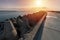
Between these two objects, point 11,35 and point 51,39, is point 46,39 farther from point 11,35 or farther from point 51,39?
point 11,35

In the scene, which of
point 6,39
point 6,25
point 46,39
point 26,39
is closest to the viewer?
point 26,39

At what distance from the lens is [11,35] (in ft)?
9.70

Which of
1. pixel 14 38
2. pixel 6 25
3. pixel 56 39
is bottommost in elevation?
pixel 56 39

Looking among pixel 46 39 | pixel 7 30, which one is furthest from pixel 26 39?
pixel 46 39

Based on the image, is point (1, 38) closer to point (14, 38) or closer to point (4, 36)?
point (4, 36)

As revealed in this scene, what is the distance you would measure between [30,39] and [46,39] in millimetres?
1807

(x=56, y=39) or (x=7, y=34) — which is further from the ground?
(x=7, y=34)

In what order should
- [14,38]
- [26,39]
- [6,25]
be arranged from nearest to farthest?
[26,39]
[14,38]
[6,25]

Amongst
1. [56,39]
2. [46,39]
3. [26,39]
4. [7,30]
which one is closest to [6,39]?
[7,30]

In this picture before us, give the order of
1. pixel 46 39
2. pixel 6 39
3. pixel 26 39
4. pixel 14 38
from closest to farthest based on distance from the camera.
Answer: pixel 26 39
pixel 6 39
pixel 14 38
pixel 46 39

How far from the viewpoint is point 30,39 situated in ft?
8.48

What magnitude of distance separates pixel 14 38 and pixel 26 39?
59cm

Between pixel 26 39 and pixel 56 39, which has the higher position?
pixel 26 39

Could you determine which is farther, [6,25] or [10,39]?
[6,25]
